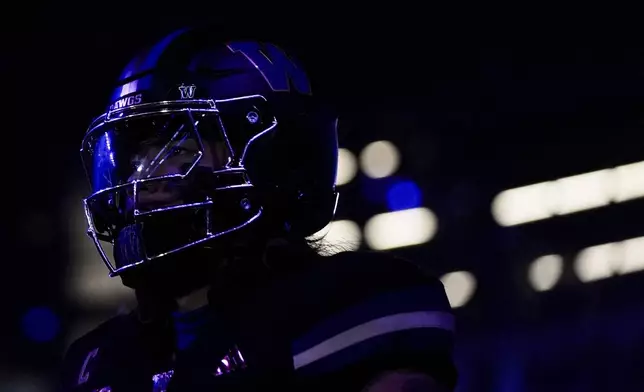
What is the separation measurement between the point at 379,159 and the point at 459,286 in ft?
1.42

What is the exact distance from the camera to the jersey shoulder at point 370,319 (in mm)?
725

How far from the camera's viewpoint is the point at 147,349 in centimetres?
89

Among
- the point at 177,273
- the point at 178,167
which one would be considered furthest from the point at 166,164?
the point at 177,273

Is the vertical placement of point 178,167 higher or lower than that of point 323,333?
higher

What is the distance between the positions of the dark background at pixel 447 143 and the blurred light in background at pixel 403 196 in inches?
0.8

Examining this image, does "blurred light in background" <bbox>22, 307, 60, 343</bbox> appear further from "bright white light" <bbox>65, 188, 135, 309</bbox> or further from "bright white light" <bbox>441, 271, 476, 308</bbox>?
"bright white light" <bbox>441, 271, 476, 308</bbox>

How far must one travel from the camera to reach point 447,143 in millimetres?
2131

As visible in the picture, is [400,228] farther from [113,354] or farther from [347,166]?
[113,354]

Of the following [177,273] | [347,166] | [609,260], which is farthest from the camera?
[609,260]

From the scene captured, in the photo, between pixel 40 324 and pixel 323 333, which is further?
pixel 40 324

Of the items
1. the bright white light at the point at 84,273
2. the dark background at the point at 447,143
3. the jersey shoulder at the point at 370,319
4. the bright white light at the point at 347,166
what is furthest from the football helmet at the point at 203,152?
the bright white light at the point at 347,166

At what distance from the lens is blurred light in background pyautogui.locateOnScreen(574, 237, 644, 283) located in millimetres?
2367

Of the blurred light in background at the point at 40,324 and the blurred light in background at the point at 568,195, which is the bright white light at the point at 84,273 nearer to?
the blurred light in background at the point at 40,324

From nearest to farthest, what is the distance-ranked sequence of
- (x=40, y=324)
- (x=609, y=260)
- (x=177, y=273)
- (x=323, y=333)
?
(x=323, y=333) → (x=177, y=273) → (x=40, y=324) → (x=609, y=260)
